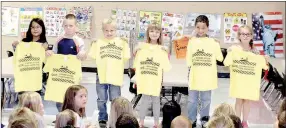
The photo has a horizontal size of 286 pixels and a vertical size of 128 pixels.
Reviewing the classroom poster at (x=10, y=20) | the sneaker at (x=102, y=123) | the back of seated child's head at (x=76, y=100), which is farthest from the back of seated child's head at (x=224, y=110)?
the classroom poster at (x=10, y=20)

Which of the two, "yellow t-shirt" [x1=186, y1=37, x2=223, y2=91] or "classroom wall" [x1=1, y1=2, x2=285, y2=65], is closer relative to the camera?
"yellow t-shirt" [x1=186, y1=37, x2=223, y2=91]

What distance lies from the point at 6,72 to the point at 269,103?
360cm

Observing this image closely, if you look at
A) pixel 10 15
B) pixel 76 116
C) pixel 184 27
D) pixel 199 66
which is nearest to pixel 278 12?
pixel 184 27

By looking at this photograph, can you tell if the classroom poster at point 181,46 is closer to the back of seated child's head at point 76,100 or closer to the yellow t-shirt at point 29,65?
the yellow t-shirt at point 29,65

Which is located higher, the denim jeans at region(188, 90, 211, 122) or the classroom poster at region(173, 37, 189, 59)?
the classroom poster at region(173, 37, 189, 59)

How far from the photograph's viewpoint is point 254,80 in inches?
207

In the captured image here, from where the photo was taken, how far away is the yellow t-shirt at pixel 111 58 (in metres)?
5.29

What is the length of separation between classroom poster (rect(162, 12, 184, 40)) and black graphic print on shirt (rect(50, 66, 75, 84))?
11.6 ft

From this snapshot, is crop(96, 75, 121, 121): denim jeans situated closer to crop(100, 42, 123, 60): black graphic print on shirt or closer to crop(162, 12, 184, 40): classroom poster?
crop(100, 42, 123, 60): black graphic print on shirt

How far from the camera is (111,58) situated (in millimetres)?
5285

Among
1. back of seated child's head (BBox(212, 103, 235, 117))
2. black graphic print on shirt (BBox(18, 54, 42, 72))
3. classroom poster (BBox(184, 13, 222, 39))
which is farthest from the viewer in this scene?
classroom poster (BBox(184, 13, 222, 39))

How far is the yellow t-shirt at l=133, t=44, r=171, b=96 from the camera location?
5.27 meters

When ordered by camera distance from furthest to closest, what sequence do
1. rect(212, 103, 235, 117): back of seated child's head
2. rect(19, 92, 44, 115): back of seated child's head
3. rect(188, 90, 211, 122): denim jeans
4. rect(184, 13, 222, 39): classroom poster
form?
rect(184, 13, 222, 39): classroom poster
rect(188, 90, 211, 122): denim jeans
rect(19, 92, 44, 115): back of seated child's head
rect(212, 103, 235, 117): back of seated child's head

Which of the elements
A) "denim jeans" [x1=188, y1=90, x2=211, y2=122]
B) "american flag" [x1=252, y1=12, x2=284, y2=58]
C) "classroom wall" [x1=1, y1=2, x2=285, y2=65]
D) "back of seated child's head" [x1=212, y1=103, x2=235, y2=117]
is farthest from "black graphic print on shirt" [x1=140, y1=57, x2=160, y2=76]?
"american flag" [x1=252, y1=12, x2=284, y2=58]
